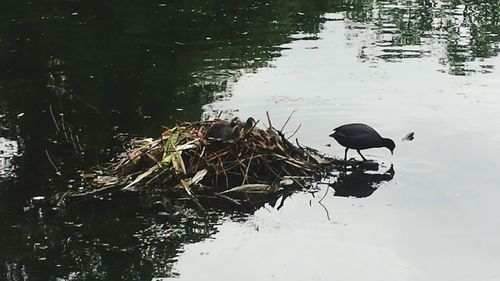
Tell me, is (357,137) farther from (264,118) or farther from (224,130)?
(264,118)

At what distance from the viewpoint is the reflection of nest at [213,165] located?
694 centimetres

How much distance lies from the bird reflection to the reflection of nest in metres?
0.25

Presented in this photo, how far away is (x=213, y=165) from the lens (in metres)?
6.99

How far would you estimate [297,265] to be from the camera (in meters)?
5.82

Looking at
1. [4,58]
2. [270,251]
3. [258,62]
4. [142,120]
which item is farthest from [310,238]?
[4,58]

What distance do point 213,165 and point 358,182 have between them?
1362mm

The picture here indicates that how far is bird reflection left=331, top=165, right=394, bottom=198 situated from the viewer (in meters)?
7.07

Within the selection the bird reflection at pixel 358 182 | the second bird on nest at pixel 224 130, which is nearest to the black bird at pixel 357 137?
the bird reflection at pixel 358 182

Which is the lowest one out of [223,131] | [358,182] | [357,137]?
[358,182]

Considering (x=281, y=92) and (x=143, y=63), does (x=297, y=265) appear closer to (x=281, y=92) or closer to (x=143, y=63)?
(x=281, y=92)

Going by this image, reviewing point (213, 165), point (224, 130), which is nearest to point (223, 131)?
point (224, 130)

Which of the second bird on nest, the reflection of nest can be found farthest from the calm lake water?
the second bird on nest

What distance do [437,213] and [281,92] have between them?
12.0 feet

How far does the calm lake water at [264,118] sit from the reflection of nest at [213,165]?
0.79 feet
